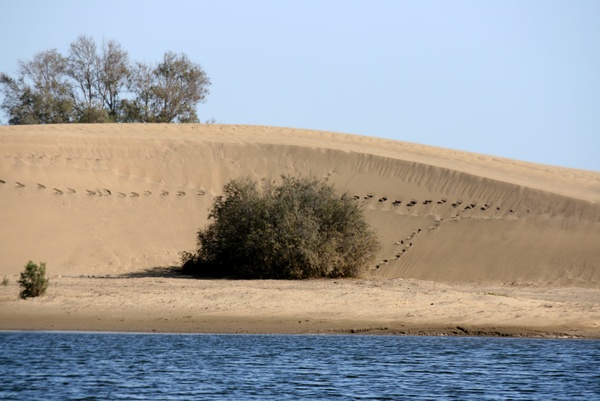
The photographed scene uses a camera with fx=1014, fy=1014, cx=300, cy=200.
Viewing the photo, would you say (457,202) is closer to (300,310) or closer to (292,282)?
(292,282)

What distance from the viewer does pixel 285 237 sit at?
26.8 m

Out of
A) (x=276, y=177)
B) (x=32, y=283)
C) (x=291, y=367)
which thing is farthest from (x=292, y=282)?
(x=276, y=177)

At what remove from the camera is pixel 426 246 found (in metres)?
31.1

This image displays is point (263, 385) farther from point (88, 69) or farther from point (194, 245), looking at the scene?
point (88, 69)

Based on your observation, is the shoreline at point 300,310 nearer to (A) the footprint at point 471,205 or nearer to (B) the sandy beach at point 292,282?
(B) the sandy beach at point 292,282

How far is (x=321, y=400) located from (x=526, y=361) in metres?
4.94

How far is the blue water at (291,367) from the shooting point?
591 inches

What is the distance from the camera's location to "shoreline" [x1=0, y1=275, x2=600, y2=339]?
20.8 m

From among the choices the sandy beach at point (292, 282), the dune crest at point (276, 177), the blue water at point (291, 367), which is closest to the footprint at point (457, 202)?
the dune crest at point (276, 177)

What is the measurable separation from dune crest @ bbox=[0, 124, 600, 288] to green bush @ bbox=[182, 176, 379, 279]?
181 centimetres

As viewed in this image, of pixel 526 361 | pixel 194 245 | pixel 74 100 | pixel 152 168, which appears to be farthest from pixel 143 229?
pixel 74 100

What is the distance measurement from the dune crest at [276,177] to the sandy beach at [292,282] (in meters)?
0.08

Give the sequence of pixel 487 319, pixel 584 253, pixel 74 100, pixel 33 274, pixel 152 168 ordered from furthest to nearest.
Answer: pixel 74 100 → pixel 152 168 → pixel 584 253 → pixel 33 274 → pixel 487 319

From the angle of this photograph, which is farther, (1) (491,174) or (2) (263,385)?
(1) (491,174)
